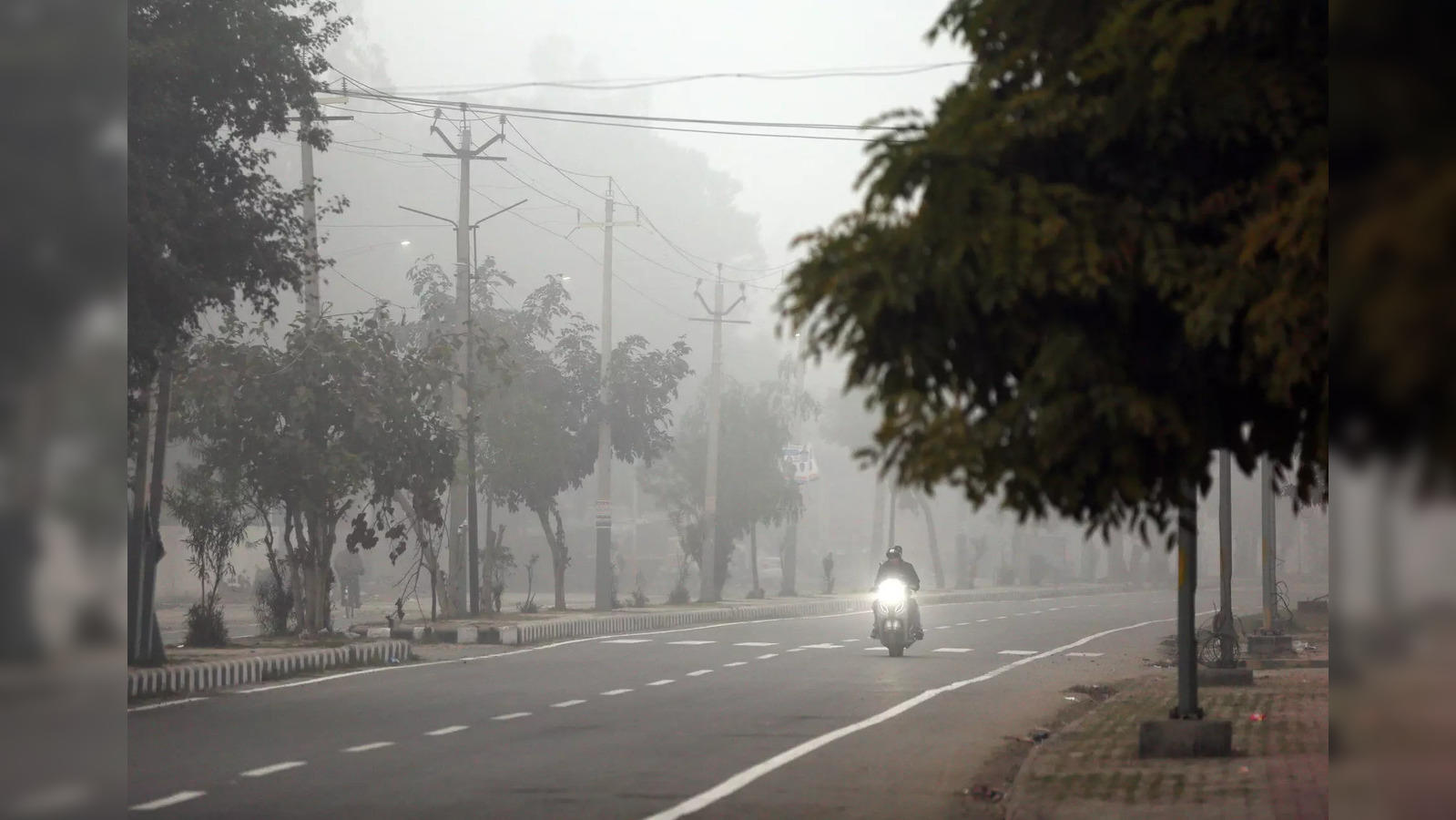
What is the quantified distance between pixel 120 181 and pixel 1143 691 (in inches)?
808

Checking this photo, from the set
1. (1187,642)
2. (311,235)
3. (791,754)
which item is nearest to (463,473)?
(311,235)

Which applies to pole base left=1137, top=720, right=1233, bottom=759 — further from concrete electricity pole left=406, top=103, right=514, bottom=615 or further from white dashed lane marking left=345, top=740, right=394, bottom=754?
concrete electricity pole left=406, top=103, right=514, bottom=615

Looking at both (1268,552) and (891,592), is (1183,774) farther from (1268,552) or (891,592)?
(1268,552)

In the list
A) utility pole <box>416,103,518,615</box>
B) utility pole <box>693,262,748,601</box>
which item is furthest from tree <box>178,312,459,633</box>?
utility pole <box>693,262,748,601</box>

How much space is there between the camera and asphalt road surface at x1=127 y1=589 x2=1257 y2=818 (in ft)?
38.3

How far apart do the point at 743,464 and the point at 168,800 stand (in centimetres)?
5078

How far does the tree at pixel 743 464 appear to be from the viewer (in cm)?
6156

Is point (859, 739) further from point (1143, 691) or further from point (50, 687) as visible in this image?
point (50, 687)

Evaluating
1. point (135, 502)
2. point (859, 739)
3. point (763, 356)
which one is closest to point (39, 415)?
point (859, 739)

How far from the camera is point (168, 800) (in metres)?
11.2

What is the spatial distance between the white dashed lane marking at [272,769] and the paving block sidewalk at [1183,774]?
→ 5572mm

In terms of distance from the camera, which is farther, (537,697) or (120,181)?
(537,697)

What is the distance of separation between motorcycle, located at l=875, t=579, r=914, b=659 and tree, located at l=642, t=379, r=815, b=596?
30098 mm

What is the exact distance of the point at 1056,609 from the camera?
175 ft
